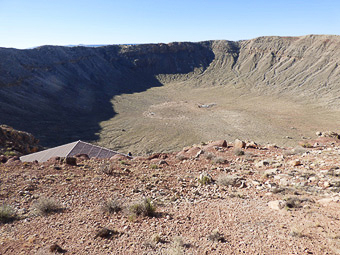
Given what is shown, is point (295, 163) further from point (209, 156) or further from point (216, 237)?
point (216, 237)

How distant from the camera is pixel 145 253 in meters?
4.13

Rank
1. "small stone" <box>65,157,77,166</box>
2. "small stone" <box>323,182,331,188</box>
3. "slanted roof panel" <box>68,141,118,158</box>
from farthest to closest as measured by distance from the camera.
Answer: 1. "slanted roof panel" <box>68,141,118,158</box>
2. "small stone" <box>65,157,77,166</box>
3. "small stone" <box>323,182,331,188</box>

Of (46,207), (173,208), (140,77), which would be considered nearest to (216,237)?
(173,208)

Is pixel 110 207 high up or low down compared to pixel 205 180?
up

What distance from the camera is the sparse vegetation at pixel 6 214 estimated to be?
17.4 feet

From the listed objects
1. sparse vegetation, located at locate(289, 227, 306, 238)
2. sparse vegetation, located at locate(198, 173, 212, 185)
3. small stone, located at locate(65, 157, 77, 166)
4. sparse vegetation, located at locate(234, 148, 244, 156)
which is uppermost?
sparse vegetation, located at locate(289, 227, 306, 238)

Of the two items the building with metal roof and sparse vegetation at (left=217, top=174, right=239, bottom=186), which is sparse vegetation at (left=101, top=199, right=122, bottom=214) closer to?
sparse vegetation at (left=217, top=174, right=239, bottom=186)

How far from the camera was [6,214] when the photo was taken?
5352 millimetres

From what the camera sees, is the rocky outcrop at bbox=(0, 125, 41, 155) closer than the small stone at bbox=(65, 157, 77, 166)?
No

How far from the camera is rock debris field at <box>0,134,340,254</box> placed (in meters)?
4.30

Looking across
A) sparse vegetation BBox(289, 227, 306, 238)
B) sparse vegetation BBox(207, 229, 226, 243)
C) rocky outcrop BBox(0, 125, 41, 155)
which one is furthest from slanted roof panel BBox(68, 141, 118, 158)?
sparse vegetation BBox(289, 227, 306, 238)

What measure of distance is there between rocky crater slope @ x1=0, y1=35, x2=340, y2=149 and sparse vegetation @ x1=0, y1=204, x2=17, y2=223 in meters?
22.7

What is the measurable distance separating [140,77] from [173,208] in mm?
77043

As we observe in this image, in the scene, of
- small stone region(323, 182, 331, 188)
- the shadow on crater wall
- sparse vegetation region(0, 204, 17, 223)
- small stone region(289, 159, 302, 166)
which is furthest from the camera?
the shadow on crater wall
